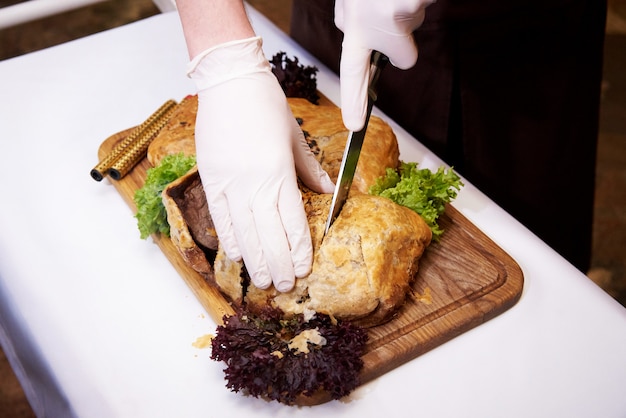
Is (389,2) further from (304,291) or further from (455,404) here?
(455,404)

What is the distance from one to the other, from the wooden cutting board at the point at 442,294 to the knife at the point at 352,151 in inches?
11.8

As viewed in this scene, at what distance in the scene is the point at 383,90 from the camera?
91.1 inches

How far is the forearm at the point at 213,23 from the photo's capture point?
1.73 metres

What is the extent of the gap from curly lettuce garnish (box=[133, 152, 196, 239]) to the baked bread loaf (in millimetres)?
100

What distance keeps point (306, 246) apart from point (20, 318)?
79cm

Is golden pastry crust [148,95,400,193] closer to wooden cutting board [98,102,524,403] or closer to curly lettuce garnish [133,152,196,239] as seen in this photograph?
curly lettuce garnish [133,152,196,239]

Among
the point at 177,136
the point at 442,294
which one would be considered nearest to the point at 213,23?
the point at 177,136

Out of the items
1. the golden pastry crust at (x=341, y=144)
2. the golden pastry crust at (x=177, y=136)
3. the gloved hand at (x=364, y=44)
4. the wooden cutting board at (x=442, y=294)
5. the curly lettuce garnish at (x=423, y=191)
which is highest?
the gloved hand at (x=364, y=44)

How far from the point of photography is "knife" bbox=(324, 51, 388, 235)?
1549mm

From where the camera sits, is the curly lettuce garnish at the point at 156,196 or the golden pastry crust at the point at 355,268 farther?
the curly lettuce garnish at the point at 156,196

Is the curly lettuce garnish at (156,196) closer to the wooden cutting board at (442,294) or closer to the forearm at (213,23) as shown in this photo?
the wooden cutting board at (442,294)

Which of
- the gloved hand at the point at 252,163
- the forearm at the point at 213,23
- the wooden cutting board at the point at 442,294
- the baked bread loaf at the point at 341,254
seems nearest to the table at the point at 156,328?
the wooden cutting board at the point at 442,294

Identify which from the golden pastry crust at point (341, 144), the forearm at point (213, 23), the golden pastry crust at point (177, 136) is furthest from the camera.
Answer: the golden pastry crust at point (177, 136)

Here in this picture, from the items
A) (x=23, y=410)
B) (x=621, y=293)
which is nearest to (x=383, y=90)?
(x=621, y=293)
